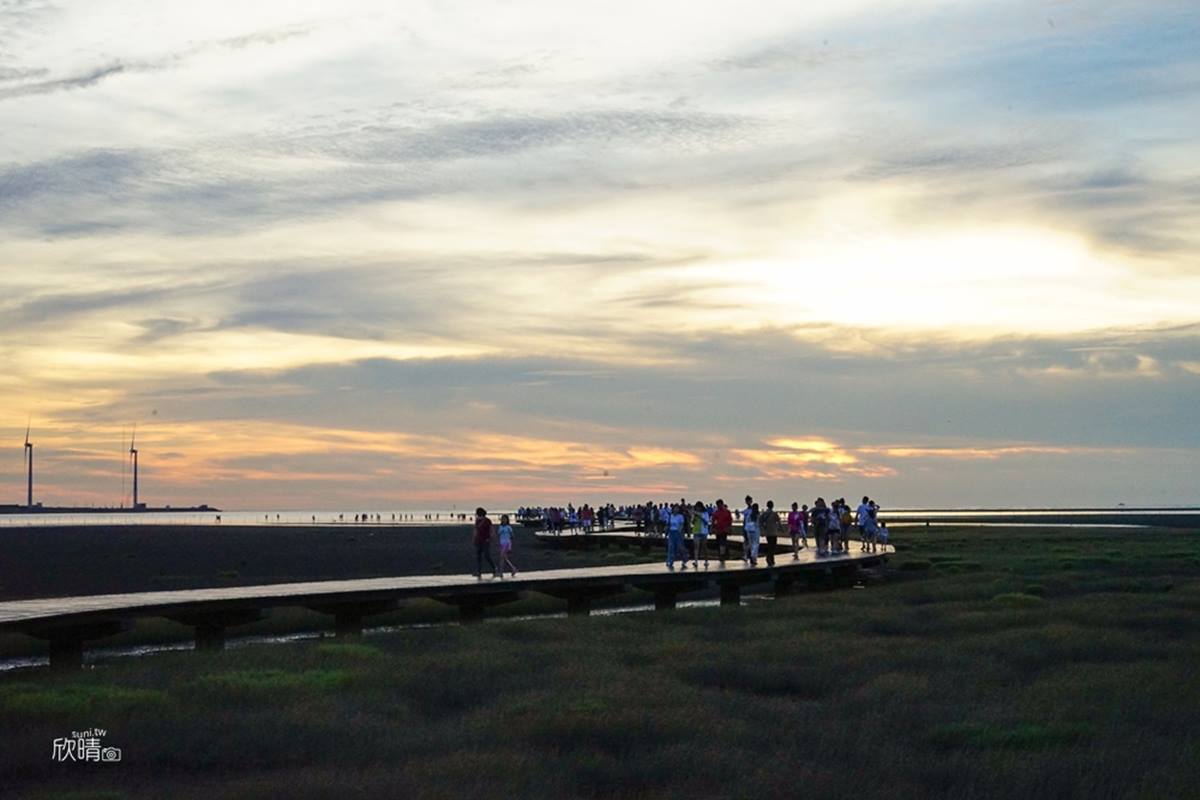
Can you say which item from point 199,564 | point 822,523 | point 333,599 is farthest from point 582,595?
point 199,564

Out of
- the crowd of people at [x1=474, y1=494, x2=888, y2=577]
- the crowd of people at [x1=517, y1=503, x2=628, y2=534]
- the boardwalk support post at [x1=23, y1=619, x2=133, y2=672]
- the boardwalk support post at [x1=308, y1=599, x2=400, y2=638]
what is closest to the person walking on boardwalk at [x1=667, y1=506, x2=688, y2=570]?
the crowd of people at [x1=474, y1=494, x2=888, y2=577]

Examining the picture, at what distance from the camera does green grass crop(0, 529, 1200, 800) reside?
13.8 meters

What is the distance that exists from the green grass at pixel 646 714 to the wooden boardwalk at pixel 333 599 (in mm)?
851

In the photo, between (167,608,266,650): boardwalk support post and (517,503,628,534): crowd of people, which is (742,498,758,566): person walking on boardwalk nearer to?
(167,608,266,650): boardwalk support post

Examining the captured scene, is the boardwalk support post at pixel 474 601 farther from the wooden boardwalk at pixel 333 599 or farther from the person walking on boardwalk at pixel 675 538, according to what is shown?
the person walking on boardwalk at pixel 675 538

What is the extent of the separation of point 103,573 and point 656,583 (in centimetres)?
3207

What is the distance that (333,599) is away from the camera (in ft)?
83.6

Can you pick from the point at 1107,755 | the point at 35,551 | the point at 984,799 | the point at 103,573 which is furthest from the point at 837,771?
the point at 35,551

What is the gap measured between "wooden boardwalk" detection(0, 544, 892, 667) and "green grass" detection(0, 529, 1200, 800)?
33.5 inches

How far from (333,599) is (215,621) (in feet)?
8.04

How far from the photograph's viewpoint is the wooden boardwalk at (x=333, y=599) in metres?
20.8

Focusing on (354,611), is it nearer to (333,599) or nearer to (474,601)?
(333,599)

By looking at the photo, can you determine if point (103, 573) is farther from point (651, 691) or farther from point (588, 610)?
point (651, 691)

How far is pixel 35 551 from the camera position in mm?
81062
